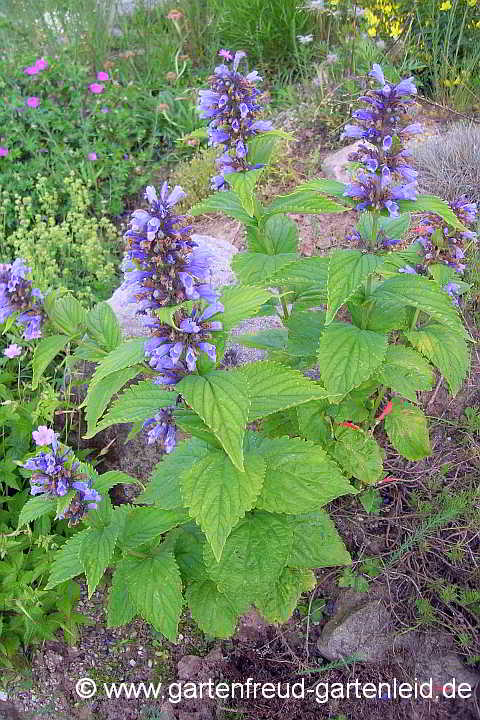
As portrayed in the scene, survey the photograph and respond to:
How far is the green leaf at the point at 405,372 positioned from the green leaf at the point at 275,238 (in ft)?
2.13

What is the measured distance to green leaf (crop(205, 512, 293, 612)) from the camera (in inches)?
85.0

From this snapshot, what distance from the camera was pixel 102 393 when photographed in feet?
7.00

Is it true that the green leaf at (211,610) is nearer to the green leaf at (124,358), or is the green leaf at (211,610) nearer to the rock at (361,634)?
the rock at (361,634)

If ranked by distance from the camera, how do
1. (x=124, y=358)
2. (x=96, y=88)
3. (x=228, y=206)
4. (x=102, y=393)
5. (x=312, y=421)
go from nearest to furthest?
1. (x=124, y=358)
2. (x=102, y=393)
3. (x=228, y=206)
4. (x=312, y=421)
5. (x=96, y=88)

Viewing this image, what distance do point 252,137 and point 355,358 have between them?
1.02m

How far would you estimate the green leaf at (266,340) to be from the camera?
2814 mm

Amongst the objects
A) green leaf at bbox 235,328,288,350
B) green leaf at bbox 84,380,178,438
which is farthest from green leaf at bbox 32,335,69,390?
green leaf at bbox 235,328,288,350

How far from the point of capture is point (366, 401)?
9.79 feet

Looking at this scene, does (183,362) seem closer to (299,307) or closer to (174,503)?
(174,503)

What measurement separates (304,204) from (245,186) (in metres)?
0.24

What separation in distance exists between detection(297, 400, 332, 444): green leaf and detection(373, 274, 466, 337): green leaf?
62 centimetres

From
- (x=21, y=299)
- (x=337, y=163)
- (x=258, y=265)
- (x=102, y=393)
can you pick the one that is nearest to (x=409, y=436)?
(x=258, y=265)

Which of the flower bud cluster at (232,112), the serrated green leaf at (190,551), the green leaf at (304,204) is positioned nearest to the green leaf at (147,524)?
the serrated green leaf at (190,551)

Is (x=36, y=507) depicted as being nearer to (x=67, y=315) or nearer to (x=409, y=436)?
(x=67, y=315)
